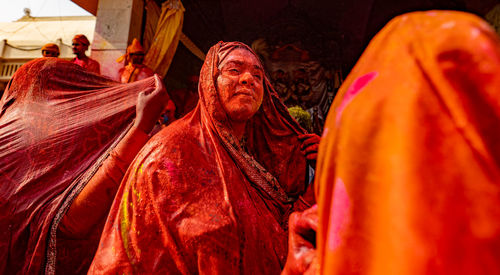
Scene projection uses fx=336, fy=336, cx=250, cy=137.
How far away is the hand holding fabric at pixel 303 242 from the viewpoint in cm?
75

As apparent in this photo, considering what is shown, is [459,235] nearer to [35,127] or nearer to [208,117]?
[208,117]

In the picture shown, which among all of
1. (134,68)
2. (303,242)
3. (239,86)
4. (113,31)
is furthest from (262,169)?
(113,31)

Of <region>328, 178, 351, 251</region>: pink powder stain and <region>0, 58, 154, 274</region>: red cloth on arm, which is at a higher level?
<region>328, 178, 351, 251</region>: pink powder stain

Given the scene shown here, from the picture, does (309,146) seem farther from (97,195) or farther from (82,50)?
(82,50)

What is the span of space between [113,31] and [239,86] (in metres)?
4.62

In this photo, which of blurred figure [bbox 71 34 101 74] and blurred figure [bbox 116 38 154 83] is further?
blurred figure [bbox 116 38 154 83]

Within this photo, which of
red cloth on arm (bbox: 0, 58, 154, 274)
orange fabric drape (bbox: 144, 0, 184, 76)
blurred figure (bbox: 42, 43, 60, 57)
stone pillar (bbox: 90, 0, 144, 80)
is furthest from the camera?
orange fabric drape (bbox: 144, 0, 184, 76)

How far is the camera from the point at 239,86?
5.44 feet

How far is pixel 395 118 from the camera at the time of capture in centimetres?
53

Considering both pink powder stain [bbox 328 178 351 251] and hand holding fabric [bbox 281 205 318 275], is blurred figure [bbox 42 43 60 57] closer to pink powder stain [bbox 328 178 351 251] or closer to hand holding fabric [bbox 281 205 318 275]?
hand holding fabric [bbox 281 205 318 275]

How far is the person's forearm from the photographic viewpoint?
2016 millimetres

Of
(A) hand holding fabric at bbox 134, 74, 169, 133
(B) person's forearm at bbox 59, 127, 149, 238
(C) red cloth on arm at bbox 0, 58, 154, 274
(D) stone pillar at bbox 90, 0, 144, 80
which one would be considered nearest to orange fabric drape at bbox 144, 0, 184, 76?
(D) stone pillar at bbox 90, 0, 144, 80

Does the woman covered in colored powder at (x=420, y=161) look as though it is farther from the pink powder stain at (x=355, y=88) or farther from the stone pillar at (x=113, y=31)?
the stone pillar at (x=113, y=31)

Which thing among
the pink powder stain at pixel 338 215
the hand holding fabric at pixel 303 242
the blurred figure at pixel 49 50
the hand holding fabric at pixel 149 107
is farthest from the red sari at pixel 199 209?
the blurred figure at pixel 49 50
